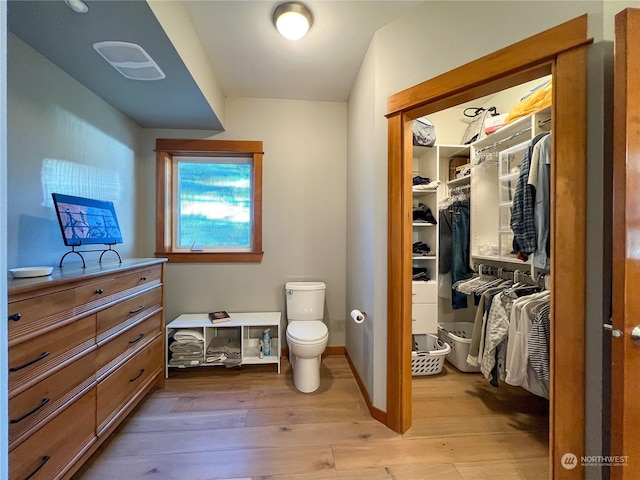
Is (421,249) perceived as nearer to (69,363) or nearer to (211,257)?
(211,257)

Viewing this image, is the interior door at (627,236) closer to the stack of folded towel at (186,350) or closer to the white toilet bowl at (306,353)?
the white toilet bowl at (306,353)

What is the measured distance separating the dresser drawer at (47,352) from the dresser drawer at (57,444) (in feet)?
0.71

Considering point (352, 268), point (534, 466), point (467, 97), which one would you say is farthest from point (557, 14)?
point (534, 466)

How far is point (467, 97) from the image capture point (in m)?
1.38

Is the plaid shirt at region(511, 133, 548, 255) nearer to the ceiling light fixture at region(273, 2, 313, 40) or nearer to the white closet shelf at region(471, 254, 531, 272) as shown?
the white closet shelf at region(471, 254, 531, 272)

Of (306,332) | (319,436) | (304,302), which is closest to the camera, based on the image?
(319,436)

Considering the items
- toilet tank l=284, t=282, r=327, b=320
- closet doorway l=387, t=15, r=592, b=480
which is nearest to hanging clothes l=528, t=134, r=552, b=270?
closet doorway l=387, t=15, r=592, b=480

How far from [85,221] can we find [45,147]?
455 millimetres

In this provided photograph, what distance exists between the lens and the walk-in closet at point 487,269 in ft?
4.89

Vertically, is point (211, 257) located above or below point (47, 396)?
above

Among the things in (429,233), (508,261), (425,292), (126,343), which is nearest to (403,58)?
(429,233)

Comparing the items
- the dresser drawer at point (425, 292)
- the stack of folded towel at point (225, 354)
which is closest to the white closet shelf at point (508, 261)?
the dresser drawer at point (425, 292)

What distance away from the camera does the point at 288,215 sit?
8.48 feet

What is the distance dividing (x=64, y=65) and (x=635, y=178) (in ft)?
9.11
